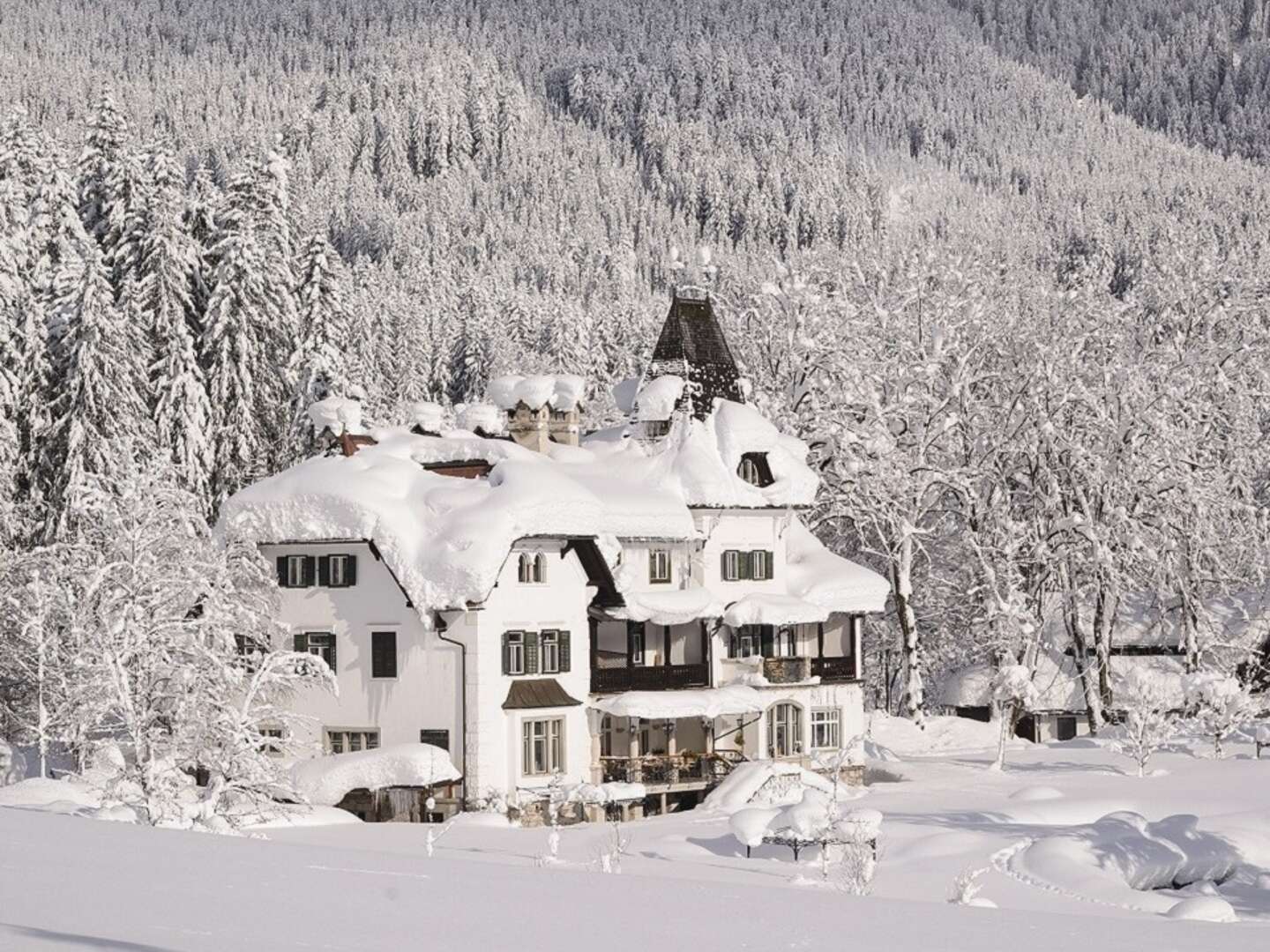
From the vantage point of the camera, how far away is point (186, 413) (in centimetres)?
6000

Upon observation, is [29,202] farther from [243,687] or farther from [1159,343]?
[1159,343]

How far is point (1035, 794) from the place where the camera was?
47.9 m

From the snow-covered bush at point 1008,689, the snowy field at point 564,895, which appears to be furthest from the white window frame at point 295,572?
the snow-covered bush at point 1008,689

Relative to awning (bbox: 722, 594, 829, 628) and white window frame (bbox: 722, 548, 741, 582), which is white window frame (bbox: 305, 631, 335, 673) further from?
white window frame (bbox: 722, 548, 741, 582)

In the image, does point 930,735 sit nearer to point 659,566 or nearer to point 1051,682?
point 1051,682

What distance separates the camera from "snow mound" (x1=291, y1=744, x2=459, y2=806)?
45.7m

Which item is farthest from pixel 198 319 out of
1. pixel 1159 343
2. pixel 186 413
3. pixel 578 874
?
pixel 578 874

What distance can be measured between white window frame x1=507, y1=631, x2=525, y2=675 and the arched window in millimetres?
9205

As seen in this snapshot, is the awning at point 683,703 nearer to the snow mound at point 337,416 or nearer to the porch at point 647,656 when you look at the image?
the porch at point 647,656

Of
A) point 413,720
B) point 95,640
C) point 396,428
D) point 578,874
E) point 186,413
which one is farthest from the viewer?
point 186,413

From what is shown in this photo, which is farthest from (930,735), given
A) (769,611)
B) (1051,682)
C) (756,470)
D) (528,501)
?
(528,501)

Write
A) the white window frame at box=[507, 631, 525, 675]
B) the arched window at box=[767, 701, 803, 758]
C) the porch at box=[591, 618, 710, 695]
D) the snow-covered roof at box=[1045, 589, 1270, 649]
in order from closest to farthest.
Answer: the white window frame at box=[507, 631, 525, 675] < the porch at box=[591, 618, 710, 695] < the arched window at box=[767, 701, 803, 758] < the snow-covered roof at box=[1045, 589, 1270, 649]

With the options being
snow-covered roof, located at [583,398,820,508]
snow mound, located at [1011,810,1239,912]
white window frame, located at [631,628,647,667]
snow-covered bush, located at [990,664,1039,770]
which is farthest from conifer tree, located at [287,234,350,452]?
snow mound, located at [1011,810,1239,912]

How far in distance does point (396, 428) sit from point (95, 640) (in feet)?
49.7
